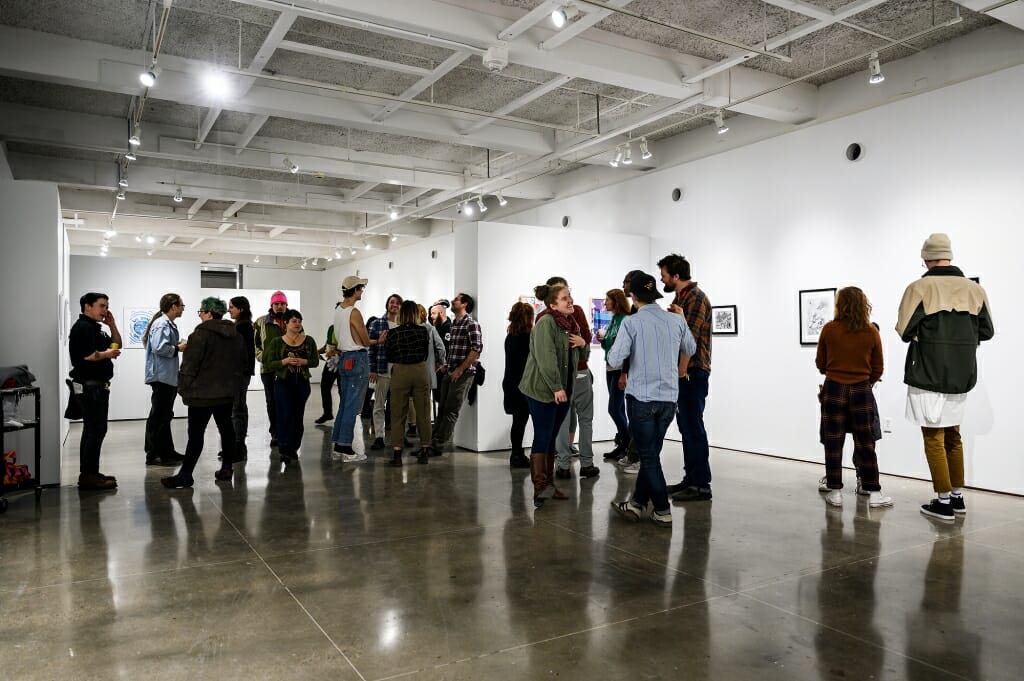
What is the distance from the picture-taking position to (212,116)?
7.68m

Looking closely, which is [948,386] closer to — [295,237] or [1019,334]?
[1019,334]

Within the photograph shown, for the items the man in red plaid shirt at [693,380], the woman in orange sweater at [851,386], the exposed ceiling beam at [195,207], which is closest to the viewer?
the woman in orange sweater at [851,386]

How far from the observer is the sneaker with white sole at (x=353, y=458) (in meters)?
7.02

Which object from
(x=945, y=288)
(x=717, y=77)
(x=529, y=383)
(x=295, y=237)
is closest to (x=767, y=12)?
(x=717, y=77)

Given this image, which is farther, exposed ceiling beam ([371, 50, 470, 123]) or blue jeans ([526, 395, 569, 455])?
exposed ceiling beam ([371, 50, 470, 123])

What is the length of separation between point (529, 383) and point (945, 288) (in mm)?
2871

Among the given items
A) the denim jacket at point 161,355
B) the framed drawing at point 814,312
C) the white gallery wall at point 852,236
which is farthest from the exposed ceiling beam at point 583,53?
the denim jacket at point 161,355

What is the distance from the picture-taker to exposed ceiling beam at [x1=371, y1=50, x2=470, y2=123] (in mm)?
6273

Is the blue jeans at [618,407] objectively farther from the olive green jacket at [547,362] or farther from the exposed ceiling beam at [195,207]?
the exposed ceiling beam at [195,207]

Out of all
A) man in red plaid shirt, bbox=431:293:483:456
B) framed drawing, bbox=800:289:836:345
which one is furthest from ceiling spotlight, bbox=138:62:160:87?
framed drawing, bbox=800:289:836:345

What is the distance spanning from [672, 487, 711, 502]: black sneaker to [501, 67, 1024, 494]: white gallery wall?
6.28 feet

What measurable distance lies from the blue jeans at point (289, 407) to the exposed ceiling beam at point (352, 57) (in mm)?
3027

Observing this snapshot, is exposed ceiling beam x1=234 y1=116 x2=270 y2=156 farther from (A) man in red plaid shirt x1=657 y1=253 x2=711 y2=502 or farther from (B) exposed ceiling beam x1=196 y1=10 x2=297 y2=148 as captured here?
(A) man in red plaid shirt x1=657 y1=253 x2=711 y2=502

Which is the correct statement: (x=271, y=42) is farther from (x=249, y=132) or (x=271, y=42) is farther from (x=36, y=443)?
(x=36, y=443)
